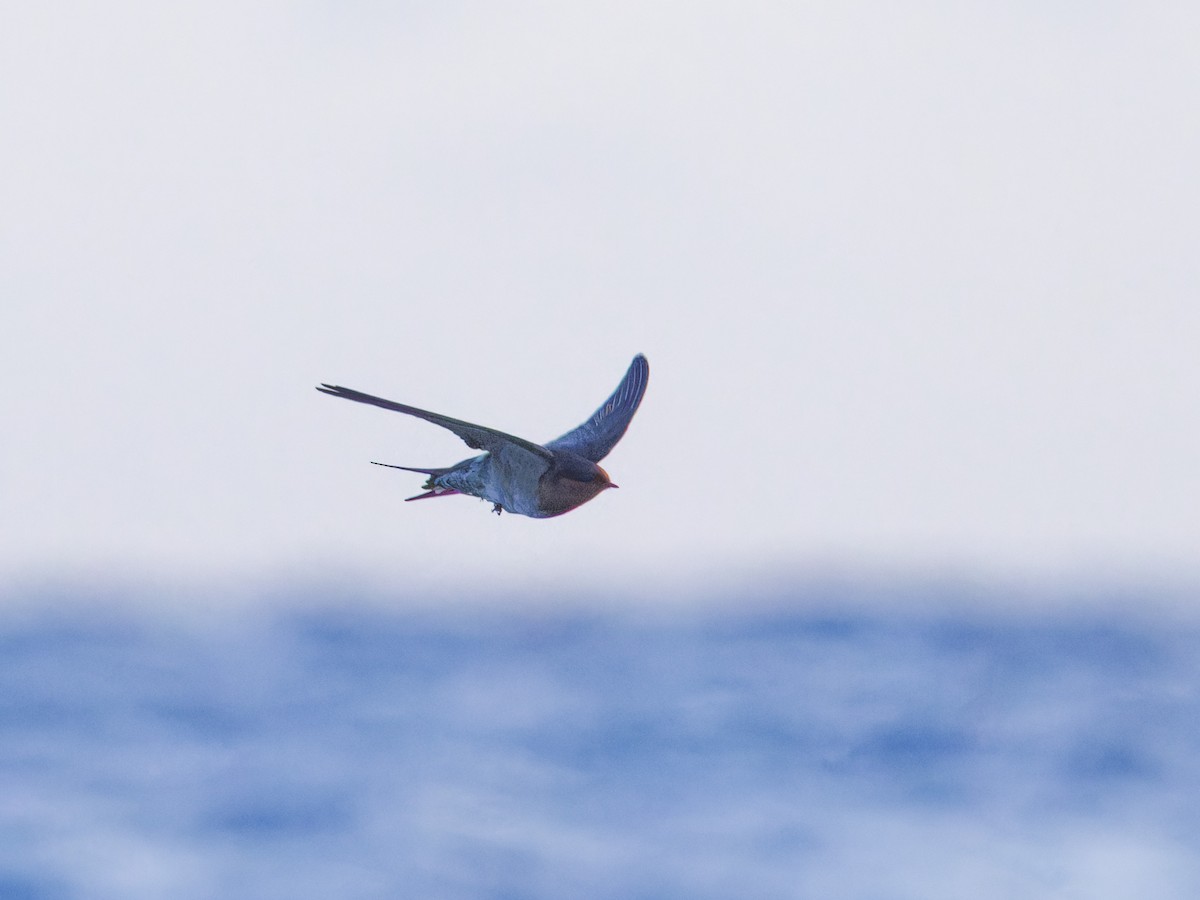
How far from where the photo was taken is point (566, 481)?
15.7 m

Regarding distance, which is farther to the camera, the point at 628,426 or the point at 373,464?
the point at 628,426

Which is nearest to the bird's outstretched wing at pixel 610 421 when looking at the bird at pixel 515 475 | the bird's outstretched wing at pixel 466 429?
the bird at pixel 515 475

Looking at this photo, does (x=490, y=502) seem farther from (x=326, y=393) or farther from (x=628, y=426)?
(x=326, y=393)

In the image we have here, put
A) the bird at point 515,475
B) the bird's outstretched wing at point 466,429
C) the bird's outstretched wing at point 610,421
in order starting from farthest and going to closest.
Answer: the bird's outstretched wing at point 610,421, the bird at point 515,475, the bird's outstretched wing at point 466,429

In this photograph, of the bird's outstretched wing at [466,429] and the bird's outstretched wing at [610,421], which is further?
the bird's outstretched wing at [610,421]

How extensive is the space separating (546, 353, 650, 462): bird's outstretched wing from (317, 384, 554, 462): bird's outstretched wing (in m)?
1.94

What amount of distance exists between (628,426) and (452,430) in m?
3.73

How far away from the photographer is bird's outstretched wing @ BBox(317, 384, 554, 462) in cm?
1338

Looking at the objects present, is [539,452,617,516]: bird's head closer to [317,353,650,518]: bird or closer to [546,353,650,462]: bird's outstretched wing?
[317,353,650,518]: bird

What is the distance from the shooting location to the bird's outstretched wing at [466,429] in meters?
13.4

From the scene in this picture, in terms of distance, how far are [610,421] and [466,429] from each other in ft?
12.7

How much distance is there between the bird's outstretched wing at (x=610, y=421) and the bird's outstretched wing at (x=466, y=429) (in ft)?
6.35

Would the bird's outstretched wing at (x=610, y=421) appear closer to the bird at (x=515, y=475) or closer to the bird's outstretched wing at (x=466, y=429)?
the bird at (x=515, y=475)

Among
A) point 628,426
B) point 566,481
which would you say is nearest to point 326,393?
point 566,481
